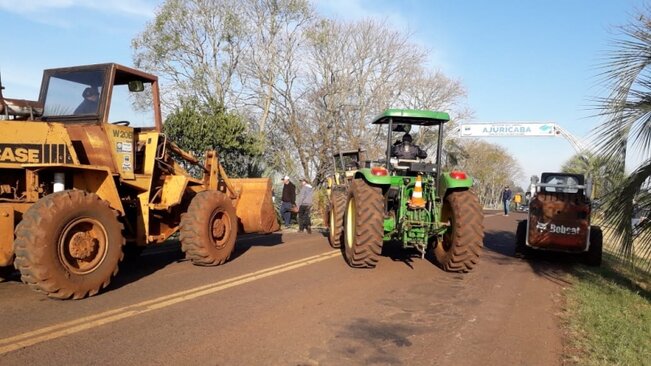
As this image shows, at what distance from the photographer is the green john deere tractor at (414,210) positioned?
318 inches

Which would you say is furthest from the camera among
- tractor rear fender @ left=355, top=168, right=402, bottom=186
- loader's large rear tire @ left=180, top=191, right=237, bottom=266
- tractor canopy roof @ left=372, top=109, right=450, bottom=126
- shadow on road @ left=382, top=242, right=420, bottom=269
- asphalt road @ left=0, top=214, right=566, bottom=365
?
shadow on road @ left=382, top=242, right=420, bottom=269

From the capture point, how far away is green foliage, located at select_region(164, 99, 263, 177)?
18.6 metres

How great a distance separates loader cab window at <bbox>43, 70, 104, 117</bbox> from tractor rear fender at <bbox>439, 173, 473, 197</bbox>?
5386 mm

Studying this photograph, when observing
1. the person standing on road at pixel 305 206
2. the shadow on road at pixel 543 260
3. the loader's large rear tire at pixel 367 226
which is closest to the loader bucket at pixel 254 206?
the loader's large rear tire at pixel 367 226

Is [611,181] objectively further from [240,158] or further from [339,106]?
[339,106]

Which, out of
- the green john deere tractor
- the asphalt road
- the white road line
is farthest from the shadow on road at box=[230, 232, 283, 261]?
the white road line

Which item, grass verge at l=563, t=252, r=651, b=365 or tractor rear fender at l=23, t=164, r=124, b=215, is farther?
tractor rear fender at l=23, t=164, r=124, b=215

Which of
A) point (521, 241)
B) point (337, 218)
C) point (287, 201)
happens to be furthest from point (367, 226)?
point (287, 201)

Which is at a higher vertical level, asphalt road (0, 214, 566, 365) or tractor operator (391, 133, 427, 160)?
tractor operator (391, 133, 427, 160)

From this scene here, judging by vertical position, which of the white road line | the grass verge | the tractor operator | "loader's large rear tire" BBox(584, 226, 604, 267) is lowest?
the white road line

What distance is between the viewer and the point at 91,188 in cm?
661

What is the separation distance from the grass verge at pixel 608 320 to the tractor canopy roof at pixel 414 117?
344cm

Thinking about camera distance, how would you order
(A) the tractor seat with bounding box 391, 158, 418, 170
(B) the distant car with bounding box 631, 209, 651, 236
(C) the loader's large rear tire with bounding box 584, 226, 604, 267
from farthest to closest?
(C) the loader's large rear tire with bounding box 584, 226, 604, 267, (A) the tractor seat with bounding box 391, 158, 418, 170, (B) the distant car with bounding box 631, 209, 651, 236

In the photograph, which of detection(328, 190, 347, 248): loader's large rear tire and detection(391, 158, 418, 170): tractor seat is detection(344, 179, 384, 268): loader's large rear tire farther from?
detection(328, 190, 347, 248): loader's large rear tire
